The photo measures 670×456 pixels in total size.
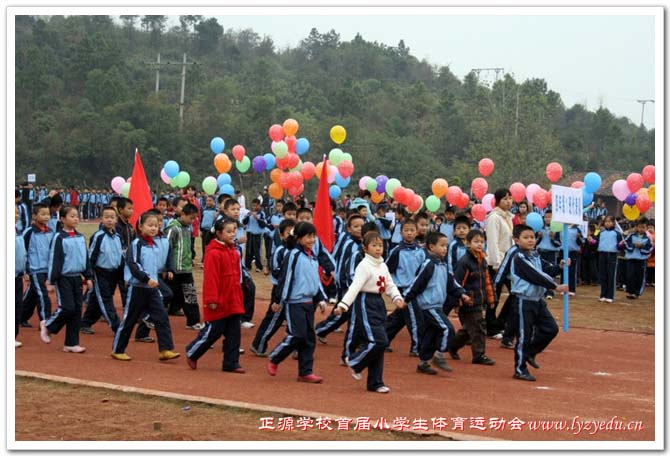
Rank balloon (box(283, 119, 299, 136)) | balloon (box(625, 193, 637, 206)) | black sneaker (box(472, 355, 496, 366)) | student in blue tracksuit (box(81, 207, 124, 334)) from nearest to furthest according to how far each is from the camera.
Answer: black sneaker (box(472, 355, 496, 366)), student in blue tracksuit (box(81, 207, 124, 334)), balloon (box(625, 193, 637, 206)), balloon (box(283, 119, 299, 136))

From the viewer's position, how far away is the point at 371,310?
→ 9.17 m

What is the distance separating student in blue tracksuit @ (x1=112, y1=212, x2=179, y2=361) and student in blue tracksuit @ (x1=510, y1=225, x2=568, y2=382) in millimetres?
3488

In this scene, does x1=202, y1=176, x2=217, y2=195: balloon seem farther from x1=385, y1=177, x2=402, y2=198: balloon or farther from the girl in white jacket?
the girl in white jacket

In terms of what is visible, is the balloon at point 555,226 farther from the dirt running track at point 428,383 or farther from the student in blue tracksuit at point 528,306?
the student in blue tracksuit at point 528,306

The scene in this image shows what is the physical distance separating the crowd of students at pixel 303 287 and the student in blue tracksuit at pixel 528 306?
0.01 metres

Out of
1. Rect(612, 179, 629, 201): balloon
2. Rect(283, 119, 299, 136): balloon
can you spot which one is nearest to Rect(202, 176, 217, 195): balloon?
Rect(283, 119, 299, 136): balloon

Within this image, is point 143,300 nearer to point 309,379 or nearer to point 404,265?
point 309,379

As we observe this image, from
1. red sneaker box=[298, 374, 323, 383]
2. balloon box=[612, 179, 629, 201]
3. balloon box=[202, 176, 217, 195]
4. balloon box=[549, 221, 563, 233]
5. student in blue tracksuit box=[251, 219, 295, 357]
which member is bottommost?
red sneaker box=[298, 374, 323, 383]

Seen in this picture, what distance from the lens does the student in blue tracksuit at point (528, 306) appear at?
9859 mm

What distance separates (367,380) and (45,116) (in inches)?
1633

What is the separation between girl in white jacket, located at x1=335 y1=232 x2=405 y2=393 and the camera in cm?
900

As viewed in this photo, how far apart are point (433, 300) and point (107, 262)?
386 cm

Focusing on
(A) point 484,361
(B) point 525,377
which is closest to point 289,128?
(A) point 484,361

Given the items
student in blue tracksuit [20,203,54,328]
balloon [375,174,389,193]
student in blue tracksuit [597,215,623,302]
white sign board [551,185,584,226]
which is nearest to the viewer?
student in blue tracksuit [20,203,54,328]
